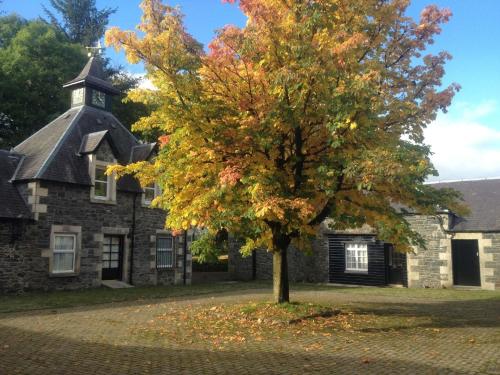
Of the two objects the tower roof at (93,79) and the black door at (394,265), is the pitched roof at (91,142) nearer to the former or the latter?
the tower roof at (93,79)

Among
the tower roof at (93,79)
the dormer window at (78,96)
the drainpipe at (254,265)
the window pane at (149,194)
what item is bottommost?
the drainpipe at (254,265)

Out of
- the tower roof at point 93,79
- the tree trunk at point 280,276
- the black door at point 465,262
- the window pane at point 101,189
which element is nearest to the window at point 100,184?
the window pane at point 101,189

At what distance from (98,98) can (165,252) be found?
898 cm

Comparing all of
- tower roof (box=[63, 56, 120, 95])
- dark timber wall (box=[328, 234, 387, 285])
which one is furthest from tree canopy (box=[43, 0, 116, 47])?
dark timber wall (box=[328, 234, 387, 285])

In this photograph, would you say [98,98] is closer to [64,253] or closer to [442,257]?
[64,253]

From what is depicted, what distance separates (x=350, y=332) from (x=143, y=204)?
14121 mm

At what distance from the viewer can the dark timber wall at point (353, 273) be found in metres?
24.8

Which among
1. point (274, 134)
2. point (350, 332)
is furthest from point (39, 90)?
point (350, 332)

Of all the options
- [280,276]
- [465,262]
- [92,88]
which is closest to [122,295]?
[280,276]

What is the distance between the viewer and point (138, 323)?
11.5 metres

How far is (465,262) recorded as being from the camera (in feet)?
76.2

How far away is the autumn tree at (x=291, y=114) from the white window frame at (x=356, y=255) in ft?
46.5

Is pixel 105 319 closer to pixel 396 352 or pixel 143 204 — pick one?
pixel 396 352

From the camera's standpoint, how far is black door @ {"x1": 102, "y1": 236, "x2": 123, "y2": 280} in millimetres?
21000
